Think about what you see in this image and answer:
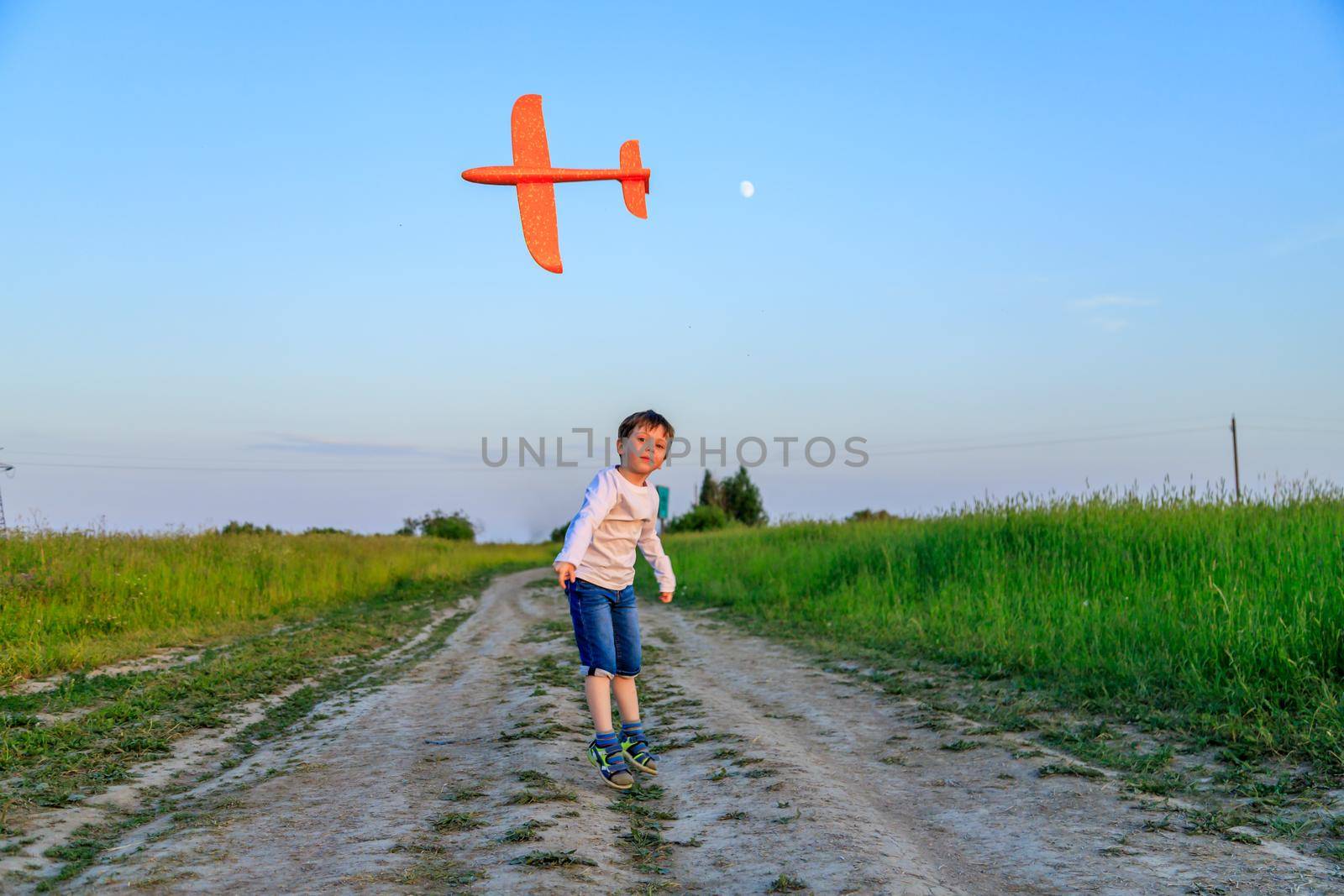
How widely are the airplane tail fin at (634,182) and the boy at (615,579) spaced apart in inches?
298

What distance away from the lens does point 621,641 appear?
15.4 ft

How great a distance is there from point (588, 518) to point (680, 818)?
1.47 meters

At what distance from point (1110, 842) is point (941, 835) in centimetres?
65

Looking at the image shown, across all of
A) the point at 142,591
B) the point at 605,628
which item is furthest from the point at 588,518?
the point at 142,591

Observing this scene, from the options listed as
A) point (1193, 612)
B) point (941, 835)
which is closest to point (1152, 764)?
point (941, 835)

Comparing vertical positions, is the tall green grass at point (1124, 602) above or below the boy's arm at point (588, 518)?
below

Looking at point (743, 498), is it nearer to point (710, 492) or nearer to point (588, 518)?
point (710, 492)

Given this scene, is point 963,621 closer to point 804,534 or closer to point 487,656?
point 487,656

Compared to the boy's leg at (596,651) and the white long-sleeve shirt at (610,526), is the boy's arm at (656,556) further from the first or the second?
the boy's leg at (596,651)

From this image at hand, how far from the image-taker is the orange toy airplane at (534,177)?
32.9 feet

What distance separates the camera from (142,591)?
12055 millimetres

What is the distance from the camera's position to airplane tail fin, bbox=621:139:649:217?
1176 cm

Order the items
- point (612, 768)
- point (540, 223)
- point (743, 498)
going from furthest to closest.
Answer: point (743, 498) < point (540, 223) < point (612, 768)

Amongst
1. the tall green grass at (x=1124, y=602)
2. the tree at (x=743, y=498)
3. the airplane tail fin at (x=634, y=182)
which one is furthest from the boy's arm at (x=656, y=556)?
the tree at (x=743, y=498)
